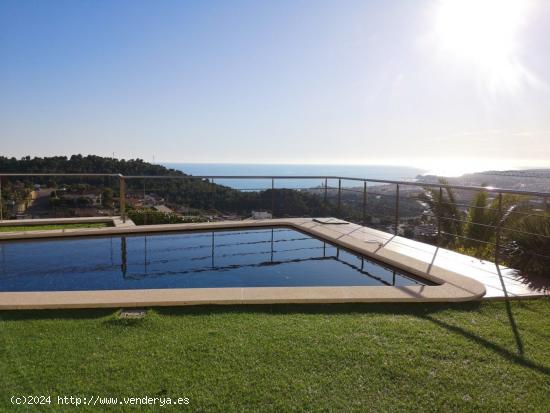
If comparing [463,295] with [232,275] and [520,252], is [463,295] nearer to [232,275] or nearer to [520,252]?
[520,252]

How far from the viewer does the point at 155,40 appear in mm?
9008

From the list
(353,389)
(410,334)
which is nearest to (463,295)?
(410,334)

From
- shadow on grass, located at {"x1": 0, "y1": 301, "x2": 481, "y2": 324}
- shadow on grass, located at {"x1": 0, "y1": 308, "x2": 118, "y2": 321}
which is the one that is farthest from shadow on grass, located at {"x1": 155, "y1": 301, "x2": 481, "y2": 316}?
shadow on grass, located at {"x1": 0, "y1": 308, "x2": 118, "y2": 321}

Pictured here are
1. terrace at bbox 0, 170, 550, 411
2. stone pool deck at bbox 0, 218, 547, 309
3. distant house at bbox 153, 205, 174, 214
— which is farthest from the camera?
distant house at bbox 153, 205, 174, 214

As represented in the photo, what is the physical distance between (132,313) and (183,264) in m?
2.04

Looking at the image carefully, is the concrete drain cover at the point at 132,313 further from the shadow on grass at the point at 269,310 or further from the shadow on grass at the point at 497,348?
the shadow on grass at the point at 497,348

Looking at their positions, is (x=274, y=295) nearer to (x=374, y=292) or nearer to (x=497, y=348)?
(x=374, y=292)

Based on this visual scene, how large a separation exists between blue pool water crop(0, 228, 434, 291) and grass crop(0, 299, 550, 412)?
46.1 inches

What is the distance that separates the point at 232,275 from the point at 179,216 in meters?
3.35

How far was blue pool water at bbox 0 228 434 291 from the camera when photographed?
419 centimetres

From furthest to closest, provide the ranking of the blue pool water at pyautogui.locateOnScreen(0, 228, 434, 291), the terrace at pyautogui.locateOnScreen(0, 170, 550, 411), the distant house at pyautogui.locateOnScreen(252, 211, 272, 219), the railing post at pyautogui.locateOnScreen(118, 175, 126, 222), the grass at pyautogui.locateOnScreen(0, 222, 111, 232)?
the distant house at pyautogui.locateOnScreen(252, 211, 272, 219)
the railing post at pyautogui.locateOnScreen(118, 175, 126, 222)
the grass at pyautogui.locateOnScreen(0, 222, 111, 232)
the blue pool water at pyautogui.locateOnScreen(0, 228, 434, 291)
the terrace at pyautogui.locateOnScreen(0, 170, 550, 411)

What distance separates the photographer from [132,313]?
9.56ft

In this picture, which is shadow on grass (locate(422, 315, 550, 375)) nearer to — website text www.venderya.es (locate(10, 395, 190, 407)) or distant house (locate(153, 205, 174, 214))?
website text www.venderya.es (locate(10, 395, 190, 407))

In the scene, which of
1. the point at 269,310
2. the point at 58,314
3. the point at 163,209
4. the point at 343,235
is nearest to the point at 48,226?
the point at 163,209
